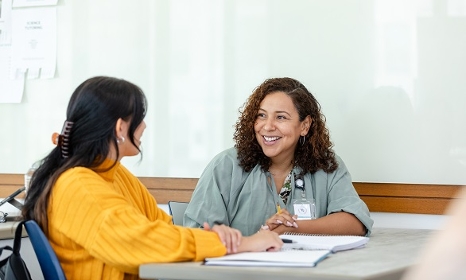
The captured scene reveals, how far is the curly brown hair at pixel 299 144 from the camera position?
2.76 metres

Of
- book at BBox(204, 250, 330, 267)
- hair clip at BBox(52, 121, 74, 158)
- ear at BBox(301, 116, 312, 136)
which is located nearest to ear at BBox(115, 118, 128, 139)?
hair clip at BBox(52, 121, 74, 158)

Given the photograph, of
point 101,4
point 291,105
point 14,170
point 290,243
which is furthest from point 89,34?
point 290,243

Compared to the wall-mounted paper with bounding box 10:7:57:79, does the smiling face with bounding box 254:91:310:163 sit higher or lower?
lower

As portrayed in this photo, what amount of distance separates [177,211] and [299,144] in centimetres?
55

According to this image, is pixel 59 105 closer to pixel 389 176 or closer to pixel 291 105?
pixel 291 105

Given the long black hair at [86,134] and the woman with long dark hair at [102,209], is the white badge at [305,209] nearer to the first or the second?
the woman with long dark hair at [102,209]

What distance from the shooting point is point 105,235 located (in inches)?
65.5

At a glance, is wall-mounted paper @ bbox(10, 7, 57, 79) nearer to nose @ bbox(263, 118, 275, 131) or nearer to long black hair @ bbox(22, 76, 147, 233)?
nose @ bbox(263, 118, 275, 131)

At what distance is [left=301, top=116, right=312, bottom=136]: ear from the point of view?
9.30ft

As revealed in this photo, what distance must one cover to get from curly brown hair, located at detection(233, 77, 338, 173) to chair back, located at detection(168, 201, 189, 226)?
293 mm

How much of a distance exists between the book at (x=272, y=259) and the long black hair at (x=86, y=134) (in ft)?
1.39

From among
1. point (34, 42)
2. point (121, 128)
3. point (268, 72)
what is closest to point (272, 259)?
point (121, 128)

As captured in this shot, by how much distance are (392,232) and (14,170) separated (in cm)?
197

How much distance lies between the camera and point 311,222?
2488 millimetres
